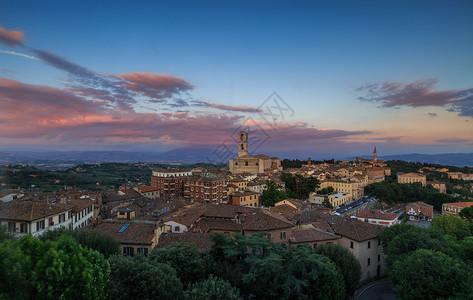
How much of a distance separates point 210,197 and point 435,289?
3525 cm

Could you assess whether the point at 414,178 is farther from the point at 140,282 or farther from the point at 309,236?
the point at 140,282

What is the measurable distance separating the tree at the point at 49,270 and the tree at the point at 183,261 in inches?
206

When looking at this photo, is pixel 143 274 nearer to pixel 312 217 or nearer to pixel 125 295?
pixel 125 295

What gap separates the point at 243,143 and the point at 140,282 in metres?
94.1

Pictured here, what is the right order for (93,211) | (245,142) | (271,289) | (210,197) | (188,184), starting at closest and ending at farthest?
(271,289) < (93,211) < (210,197) < (188,184) < (245,142)

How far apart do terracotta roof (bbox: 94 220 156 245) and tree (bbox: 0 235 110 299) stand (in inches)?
370

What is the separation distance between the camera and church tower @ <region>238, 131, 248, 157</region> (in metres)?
103

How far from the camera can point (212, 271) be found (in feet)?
44.0

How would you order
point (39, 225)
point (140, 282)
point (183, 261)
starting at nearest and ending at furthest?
point (140, 282) → point (183, 261) → point (39, 225)

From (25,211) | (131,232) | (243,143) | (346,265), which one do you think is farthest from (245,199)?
(243,143)

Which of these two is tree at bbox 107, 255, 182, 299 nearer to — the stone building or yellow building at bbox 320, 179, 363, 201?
yellow building at bbox 320, 179, 363, 201

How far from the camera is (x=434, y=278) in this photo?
1391 cm

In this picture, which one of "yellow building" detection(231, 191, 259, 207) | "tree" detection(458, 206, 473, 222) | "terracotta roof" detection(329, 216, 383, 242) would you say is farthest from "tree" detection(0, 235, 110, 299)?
"tree" detection(458, 206, 473, 222)

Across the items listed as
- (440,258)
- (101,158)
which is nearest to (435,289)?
(440,258)
